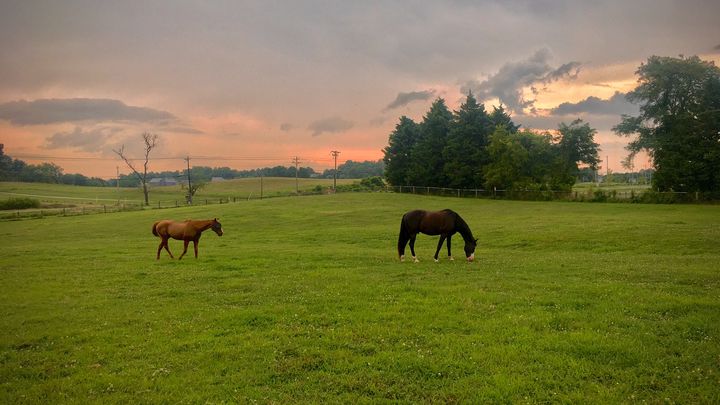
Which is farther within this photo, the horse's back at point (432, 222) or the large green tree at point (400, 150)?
the large green tree at point (400, 150)

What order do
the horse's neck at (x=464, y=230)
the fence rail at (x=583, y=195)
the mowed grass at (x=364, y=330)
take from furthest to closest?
1. the fence rail at (x=583, y=195)
2. the horse's neck at (x=464, y=230)
3. the mowed grass at (x=364, y=330)

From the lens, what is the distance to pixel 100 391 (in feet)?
23.8

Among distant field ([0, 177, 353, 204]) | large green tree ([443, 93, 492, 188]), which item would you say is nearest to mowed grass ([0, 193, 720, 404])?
large green tree ([443, 93, 492, 188])

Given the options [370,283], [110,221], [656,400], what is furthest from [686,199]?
[110,221]

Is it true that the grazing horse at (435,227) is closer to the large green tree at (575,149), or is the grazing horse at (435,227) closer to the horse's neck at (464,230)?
the horse's neck at (464,230)

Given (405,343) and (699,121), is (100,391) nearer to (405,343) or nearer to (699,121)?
(405,343)

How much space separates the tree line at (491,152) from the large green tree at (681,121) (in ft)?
33.4

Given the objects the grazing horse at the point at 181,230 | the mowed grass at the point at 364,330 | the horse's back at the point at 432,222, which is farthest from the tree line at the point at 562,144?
the grazing horse at the point at 181,230

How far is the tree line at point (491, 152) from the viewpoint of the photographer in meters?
66.4

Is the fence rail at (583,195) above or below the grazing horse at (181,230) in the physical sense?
above

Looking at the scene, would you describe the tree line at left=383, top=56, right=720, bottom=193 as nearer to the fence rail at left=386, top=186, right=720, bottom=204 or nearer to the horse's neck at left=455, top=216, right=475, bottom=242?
the fence rail at left=386, top=186, right=720, bottom=204

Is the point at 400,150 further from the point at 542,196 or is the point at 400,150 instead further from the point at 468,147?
the point at 542,196

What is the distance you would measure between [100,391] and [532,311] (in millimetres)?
9324

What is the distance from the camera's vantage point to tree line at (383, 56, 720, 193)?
5131 centimetres
